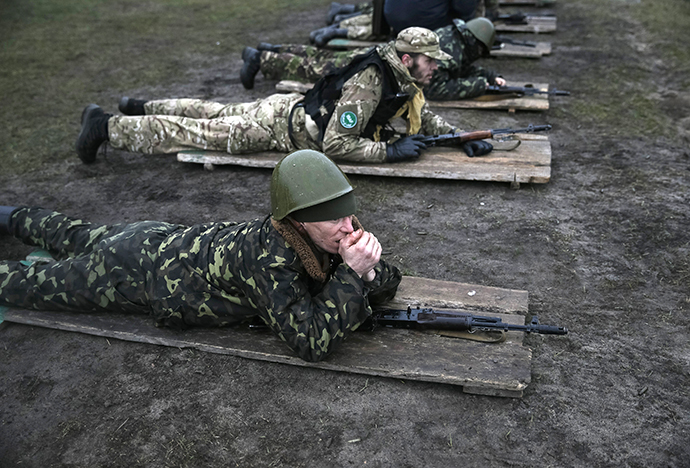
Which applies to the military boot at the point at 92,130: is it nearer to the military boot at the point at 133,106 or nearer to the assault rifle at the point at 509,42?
the military boot at the point at 133,106

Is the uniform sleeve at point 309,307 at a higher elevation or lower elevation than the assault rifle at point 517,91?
lower

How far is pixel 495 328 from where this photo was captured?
3.35m

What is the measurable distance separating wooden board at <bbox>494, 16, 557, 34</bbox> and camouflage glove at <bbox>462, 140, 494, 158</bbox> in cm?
627

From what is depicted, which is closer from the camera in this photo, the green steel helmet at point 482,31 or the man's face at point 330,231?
the man's face at point 330,231

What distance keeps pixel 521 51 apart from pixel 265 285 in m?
8.17

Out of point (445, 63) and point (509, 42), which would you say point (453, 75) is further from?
point (509, 42)

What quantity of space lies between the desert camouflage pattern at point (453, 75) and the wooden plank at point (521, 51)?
2.43m

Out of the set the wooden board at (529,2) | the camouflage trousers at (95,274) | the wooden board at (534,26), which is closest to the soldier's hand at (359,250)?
the camouflage trousers at (95,274)

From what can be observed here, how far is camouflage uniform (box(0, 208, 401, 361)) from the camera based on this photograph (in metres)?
3.08

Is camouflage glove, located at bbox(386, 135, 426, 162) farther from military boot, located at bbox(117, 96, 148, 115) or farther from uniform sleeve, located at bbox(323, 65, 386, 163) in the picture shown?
military boot, located at bbox(117, 96, 148, 115)

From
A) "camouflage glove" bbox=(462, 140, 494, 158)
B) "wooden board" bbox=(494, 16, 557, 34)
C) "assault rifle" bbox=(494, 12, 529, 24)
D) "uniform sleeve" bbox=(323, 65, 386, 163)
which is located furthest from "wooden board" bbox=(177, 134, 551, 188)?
"assault rifle" bbox=(494, 12, 529, 24)

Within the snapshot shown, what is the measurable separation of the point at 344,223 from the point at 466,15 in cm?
639

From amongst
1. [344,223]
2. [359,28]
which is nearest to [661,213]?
[344,223]

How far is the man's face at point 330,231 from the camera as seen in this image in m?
3.03
